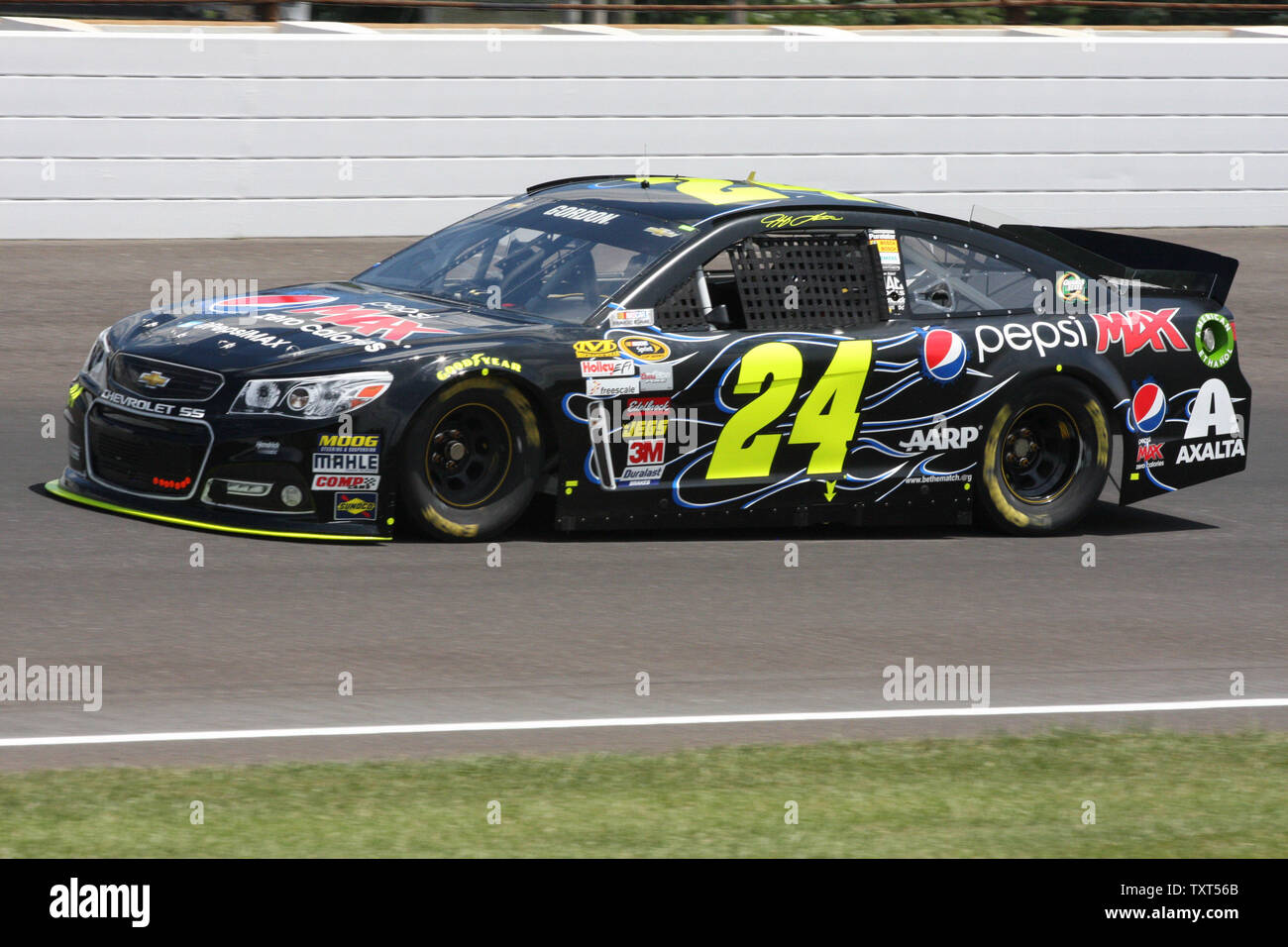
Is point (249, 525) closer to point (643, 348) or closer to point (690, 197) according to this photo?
point (643, 348)

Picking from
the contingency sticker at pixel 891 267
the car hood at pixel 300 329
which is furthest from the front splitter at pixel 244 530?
the contingency sticker at pixel 891 267

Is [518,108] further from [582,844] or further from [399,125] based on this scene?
[582,844]

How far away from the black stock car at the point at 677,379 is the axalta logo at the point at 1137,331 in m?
0.02

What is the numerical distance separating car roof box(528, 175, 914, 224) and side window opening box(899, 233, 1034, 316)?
23 centimetres

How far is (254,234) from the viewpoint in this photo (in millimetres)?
16797

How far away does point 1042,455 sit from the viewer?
32.0ft

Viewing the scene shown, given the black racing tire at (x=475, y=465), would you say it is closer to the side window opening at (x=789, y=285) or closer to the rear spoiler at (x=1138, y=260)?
the side window opening at (x=789, y=285)

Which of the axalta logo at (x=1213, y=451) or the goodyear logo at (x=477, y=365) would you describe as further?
the axalta logo at (x=1213, y=451)

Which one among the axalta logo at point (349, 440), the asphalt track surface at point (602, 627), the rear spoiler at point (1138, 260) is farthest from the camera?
the rear spoiler at point (1138, 260)

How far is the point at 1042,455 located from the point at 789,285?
1592 millimetres

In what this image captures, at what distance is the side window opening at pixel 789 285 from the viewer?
8969 mm

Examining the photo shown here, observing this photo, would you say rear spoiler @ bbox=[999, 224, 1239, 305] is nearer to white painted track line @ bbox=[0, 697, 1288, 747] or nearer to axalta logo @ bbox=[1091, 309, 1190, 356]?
axalta logo @ bbox=[1091, 309, 1190, 356]

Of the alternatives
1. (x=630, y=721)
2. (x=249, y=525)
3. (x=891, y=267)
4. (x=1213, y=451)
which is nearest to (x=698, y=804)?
(x=630, y=721)

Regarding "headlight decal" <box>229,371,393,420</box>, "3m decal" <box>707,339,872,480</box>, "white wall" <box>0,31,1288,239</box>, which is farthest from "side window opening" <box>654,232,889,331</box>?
"white wall" <box>0,31,1288,239</box>
